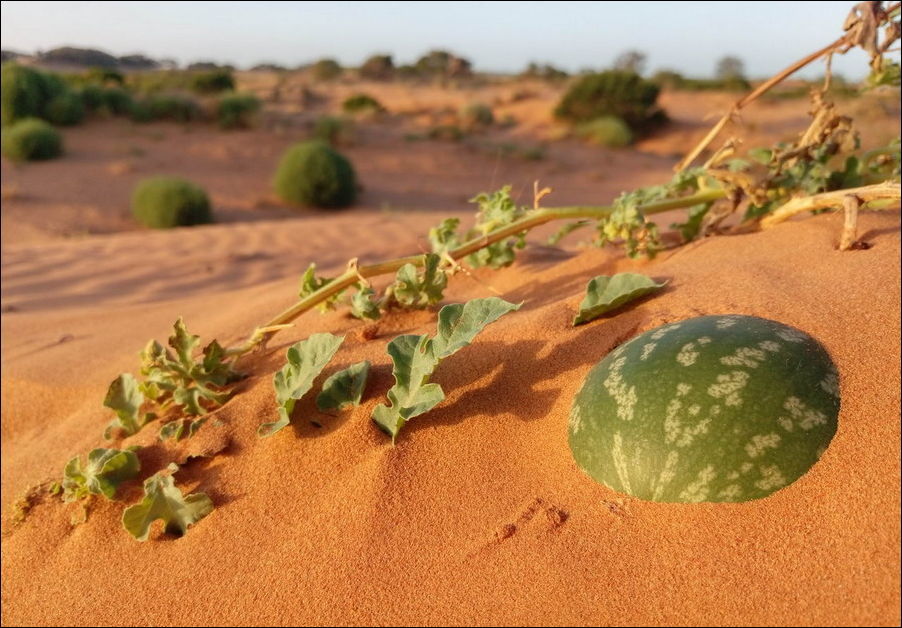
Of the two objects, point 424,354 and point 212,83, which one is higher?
point 212,83

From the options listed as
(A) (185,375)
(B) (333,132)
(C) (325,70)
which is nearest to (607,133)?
(B) (333,132)

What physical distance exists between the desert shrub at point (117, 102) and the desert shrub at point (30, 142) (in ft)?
13.3

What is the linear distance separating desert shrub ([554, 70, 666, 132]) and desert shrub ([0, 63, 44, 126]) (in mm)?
12648

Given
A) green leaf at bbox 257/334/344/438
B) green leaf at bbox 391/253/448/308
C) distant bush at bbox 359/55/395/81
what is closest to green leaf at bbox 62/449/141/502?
green leaf at bbox 257/334/344/438

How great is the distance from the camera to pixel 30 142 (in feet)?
41.1

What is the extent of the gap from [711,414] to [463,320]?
625mm

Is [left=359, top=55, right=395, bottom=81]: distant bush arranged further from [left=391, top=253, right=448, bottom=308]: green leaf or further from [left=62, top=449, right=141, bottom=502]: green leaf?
[left=62, top=449, right=141, bottom=502]: green leaf

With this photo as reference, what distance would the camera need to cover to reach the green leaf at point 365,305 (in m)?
2.31

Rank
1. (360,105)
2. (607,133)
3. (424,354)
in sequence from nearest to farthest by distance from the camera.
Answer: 1. (424,354)
2. (607,133)
3. (360,105)

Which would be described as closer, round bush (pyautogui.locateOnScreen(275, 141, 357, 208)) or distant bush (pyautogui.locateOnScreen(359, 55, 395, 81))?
round bush (pyautogui.locateOnScreen(275, 141, 357, 208))

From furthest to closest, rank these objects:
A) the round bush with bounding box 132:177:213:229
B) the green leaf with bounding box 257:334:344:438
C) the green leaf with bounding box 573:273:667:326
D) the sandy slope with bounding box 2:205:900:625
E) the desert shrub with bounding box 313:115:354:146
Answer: the desert shrub with bounding box 313:115:354:146 < the round bush with bounding box 132:177:213:229 < the green leaf with bounding box 573:273:667:326 < the green leaf with bounding box 257:334:344:438 < the sandy slope with bounding box 2:205:900:625

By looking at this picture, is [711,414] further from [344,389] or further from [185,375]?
[185,375]

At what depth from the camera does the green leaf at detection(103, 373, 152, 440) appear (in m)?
2.28

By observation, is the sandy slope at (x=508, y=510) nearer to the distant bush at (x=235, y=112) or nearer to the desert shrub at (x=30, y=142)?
the desert shrub at (x=30, y=142)
